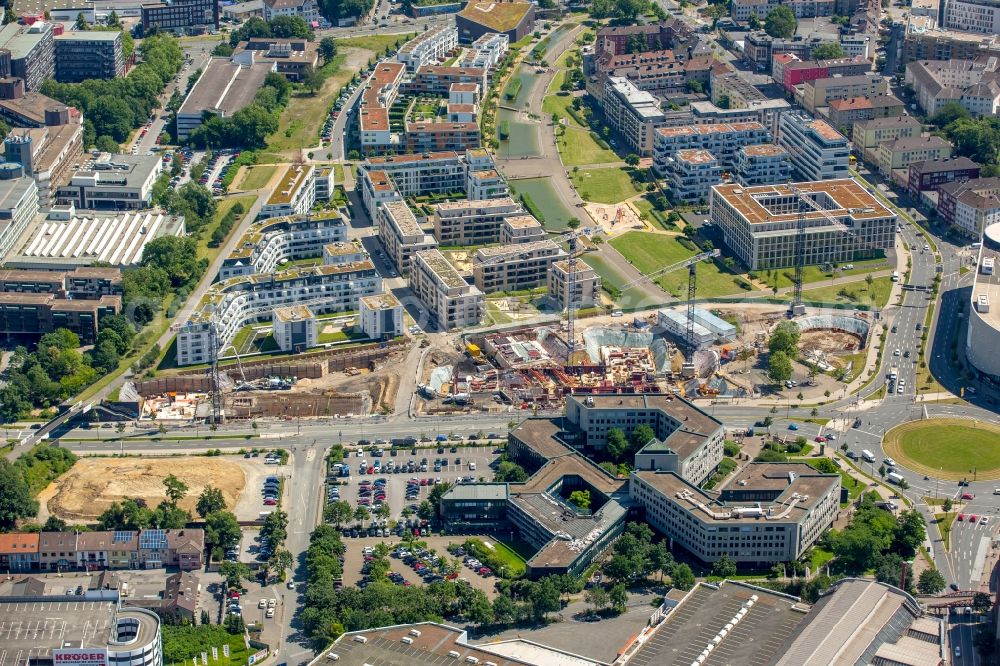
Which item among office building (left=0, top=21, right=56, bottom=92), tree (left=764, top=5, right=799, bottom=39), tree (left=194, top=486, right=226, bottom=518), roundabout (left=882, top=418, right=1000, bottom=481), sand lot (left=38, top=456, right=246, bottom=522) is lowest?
roundabout (left=882, top=418, right=1000, bottom=481)

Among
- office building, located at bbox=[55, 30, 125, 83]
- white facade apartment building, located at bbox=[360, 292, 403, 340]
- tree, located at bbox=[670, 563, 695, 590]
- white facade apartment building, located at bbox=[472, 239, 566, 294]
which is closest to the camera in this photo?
tree, located at bbox=[670, 563, 695, 590]

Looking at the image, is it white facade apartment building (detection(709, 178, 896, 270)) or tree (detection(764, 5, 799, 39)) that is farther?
tree (detection(764, 5, 799, 39))

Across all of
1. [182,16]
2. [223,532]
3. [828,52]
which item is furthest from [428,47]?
[223,532]

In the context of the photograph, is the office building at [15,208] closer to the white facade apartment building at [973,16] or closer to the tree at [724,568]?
the tree at [724,568]

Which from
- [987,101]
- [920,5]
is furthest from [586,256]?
[920,5]

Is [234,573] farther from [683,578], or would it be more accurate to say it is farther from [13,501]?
[683,578]

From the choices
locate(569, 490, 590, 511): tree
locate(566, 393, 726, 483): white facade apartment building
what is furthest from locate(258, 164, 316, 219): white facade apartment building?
locate(569, 490, 590, 511): tree

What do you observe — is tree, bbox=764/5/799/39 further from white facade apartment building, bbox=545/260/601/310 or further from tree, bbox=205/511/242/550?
tree, bbox=205/511/242/550
